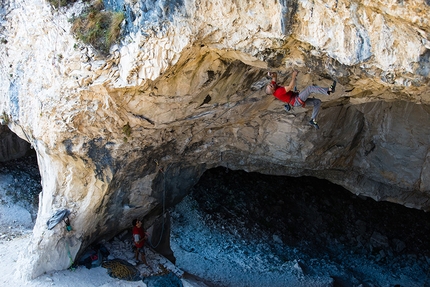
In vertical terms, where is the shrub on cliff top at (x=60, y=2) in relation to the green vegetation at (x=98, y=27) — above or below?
above

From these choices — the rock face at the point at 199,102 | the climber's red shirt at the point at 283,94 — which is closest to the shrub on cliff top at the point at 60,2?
the rock face at the point at 199,102

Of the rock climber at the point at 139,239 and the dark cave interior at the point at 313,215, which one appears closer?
the rock climber at the point at 139,239

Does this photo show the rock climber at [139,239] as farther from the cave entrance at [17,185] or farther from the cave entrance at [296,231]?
the cave entrance at [17,185]

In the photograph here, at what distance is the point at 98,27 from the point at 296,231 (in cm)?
782

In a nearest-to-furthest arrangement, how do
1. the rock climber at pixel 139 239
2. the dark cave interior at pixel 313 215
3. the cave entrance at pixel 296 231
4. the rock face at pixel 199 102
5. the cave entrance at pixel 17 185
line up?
1. the rock face at pixel 199 102
2. the rock climber at pixel 139 239
3. the cave entrance at pixel 296 231
4. the cave entrance at pixel 17 185
5. the dark cave interior at pixel 313 215

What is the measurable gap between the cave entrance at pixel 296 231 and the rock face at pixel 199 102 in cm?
124

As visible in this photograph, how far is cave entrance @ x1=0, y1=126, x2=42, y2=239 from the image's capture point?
36.3 ft

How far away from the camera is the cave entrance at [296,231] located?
10.4 m

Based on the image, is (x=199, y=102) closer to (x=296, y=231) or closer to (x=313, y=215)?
(x=296, y=231)

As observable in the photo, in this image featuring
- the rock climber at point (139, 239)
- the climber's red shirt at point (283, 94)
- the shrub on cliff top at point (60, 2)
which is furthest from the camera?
the rock climber at point (139, 239)

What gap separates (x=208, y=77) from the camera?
691cm

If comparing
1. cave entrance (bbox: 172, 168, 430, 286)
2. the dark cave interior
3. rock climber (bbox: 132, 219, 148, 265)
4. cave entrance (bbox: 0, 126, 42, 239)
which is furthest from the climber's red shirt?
cave entrance (bbox: 0, 126, 42, 239)

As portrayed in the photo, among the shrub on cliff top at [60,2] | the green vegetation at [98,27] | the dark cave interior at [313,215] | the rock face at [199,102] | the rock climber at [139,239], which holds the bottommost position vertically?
the dark cave interior at [313,215]

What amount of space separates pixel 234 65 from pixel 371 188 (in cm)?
591
